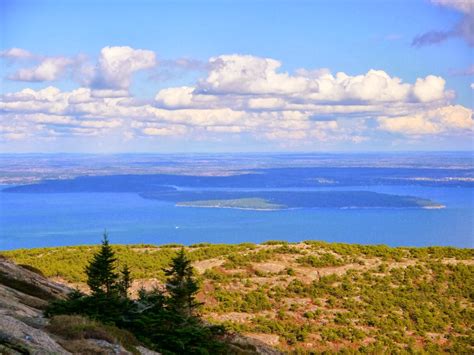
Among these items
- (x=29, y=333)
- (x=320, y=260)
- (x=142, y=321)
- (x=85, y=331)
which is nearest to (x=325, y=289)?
(x=320, y=260)

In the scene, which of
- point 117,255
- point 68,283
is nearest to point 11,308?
point 68,283

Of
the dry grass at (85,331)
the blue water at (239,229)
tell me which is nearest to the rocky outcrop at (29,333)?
the dry grass at (85,331)

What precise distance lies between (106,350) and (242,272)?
2787 centimetres

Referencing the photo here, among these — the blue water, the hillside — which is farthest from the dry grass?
the blue water

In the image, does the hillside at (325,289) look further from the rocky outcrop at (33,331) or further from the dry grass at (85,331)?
the dry grass at (85,331)

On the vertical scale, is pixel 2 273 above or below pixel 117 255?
above

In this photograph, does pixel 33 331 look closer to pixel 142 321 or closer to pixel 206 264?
pixel 142 321

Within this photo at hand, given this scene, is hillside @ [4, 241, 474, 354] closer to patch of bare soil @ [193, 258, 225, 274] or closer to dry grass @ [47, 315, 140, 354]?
patch of bare soil @ [193, 258, 225, 274]

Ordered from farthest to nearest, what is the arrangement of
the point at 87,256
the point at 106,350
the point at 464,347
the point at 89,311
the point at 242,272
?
the point at 87,256, the point at 242,272, the point at 464,347, the point at 89,311, the point at 106,350

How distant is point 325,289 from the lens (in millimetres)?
40469

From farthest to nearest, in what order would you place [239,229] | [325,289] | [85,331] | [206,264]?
[239,229] < [206,264] < [325,289] < [85,331]

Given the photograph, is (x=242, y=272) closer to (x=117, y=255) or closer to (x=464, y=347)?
(x=117, y=255)

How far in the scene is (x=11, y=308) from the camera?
19.7m

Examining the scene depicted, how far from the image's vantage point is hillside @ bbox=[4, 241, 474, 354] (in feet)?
114
